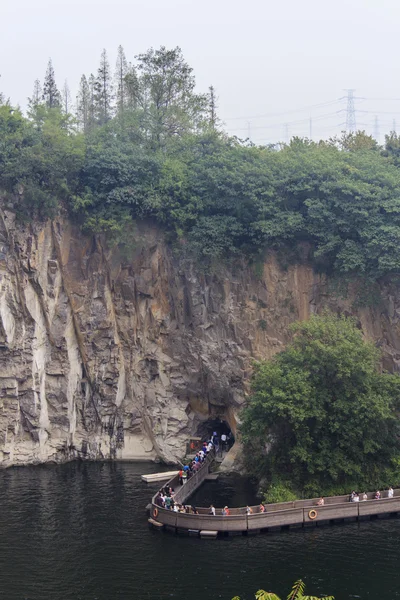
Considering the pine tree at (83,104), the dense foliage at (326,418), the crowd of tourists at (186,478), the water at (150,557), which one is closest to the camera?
the water at (150,557)

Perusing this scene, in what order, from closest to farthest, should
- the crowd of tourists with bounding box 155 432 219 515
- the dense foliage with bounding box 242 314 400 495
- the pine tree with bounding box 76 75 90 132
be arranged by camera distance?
the crowd of tourists with bounding box 155 432 219 515
the dense foliage with bounding box 242 314 400 495
the pine tree with bounding box 76 75 90 132

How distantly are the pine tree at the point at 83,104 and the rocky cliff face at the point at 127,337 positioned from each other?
18691mm

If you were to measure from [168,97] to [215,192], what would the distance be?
996 cm

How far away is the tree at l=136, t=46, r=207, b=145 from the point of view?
48.7 m

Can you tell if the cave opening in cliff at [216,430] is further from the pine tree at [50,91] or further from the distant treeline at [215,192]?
the pine tree at [50,91]

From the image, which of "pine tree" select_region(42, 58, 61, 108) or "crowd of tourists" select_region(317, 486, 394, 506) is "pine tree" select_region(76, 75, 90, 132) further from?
"crowd of tourists" select_region(317, 486, 394, 506)

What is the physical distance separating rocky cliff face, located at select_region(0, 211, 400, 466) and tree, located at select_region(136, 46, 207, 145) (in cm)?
927

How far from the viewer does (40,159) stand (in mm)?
42344

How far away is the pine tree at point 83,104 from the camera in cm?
5900

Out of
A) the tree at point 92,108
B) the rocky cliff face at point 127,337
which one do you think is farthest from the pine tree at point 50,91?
the rocky cliff face at point 127,337

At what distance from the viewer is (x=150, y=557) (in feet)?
96.1

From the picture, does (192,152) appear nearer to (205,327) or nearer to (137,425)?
(205,327)

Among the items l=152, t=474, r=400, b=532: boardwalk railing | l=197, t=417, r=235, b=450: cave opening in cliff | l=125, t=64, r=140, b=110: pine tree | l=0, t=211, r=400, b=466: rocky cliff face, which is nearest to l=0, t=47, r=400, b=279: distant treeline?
l=0, t=211, r=400, b=466: rocky cliff face

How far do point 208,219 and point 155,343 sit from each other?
857 centimetres
